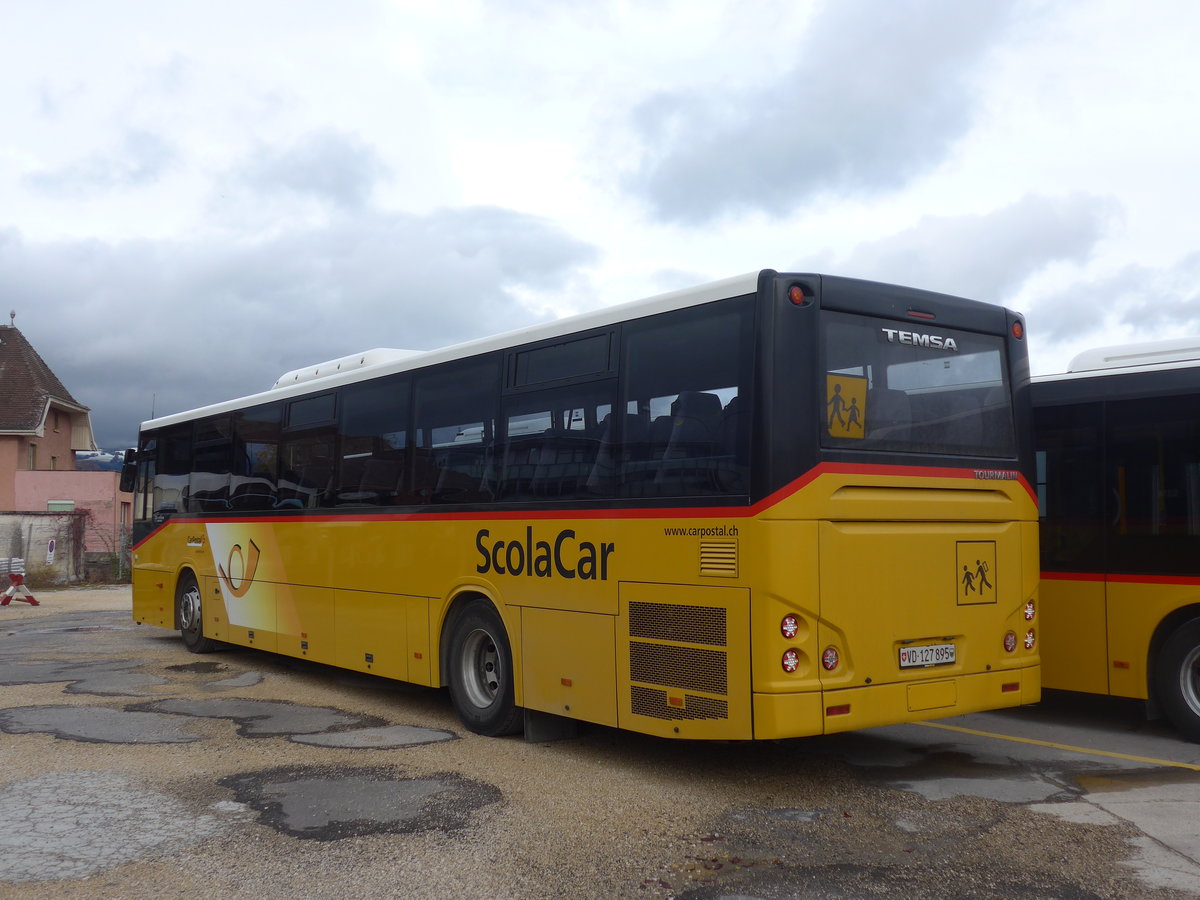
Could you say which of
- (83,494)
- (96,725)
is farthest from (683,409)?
(83,494)

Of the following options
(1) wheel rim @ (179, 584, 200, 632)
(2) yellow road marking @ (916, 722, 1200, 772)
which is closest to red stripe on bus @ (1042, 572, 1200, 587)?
(2) yellow road marking @ (916, 722, 1200, 772)

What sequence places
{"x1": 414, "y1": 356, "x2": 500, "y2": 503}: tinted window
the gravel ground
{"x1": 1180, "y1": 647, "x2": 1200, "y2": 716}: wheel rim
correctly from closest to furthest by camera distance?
1. the gravel ground
2. {"x1": 1180, "y1": 647, "x2": 1200, "y2": 716}: wheel rim
3. {"x1": 414, "y1": 356, "x2": 500, "y2": 503}: tinted window

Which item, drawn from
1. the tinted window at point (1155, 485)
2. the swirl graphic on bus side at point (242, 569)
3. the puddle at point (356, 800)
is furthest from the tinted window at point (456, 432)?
the tinted window at point (1155, 485)

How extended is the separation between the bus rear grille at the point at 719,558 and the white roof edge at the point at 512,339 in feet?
4.91

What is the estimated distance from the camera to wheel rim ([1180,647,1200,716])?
27.3ft

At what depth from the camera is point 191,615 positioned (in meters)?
14.4

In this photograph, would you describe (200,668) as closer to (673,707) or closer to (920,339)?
(673,707)

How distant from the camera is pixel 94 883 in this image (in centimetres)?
521

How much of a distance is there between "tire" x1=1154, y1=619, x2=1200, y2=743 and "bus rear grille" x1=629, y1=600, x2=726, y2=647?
13.2 feet

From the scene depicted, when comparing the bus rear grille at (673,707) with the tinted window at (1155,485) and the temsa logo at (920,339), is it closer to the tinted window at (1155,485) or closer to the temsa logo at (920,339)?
the temsa logo at (920,339)

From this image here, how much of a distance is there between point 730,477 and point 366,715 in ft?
15.3

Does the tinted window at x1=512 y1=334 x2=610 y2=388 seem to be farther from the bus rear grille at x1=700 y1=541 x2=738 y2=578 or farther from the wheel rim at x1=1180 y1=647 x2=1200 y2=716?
the wheel rim at x1=1180 y1=647 x2=1200 y2=716

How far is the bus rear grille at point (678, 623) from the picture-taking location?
6660 mm

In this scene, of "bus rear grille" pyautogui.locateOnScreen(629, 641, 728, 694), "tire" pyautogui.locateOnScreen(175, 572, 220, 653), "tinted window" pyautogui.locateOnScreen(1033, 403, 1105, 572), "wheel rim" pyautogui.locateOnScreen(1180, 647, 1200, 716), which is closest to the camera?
"bus rear grille" pyautogui.locateOnScreen(629, 641, 728, 694)
